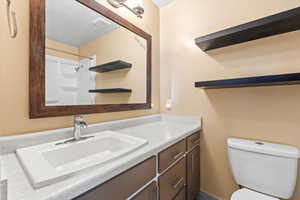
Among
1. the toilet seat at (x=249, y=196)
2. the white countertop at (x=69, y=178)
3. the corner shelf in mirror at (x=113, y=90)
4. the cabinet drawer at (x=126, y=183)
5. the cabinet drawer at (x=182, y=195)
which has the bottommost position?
the cabinet drawer at (x=182, y=195)

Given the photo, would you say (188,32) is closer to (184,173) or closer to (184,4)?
(184,4)

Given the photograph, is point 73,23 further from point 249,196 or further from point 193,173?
point 249,196

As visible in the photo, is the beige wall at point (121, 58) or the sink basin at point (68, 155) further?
the beige wall at point (121, 58)

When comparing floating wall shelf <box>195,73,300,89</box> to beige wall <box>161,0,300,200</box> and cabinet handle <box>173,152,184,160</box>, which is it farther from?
cabinet handle <box>173,152,184,160</box>

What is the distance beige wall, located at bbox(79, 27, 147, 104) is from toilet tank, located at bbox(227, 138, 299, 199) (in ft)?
3.46

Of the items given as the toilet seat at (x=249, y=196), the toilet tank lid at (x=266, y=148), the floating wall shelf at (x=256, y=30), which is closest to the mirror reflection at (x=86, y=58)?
the floating wall shelf at (x=256, y=30)

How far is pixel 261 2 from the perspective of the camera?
1.16m

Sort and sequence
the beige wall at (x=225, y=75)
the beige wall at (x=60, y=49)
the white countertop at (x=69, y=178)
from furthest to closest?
the beige wall at (x=225, y=75) → the beige wall at (x=60, y=49) → the white countertop at (x=69, y=178)

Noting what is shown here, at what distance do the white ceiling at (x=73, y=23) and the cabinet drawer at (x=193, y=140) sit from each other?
4.01 feet

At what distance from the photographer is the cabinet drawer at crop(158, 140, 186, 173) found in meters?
→ 0.87

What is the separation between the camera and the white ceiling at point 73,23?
2.87 ft

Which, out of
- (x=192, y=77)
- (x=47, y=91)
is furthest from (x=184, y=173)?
(x=47, y=91)

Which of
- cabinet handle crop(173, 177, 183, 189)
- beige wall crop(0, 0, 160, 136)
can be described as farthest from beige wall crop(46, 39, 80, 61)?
cabinet handle crop(173, 177, 183, 189)

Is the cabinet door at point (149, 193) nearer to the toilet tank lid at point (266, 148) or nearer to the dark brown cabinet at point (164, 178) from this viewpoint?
the dark brown cabinet at point (164, 178)
